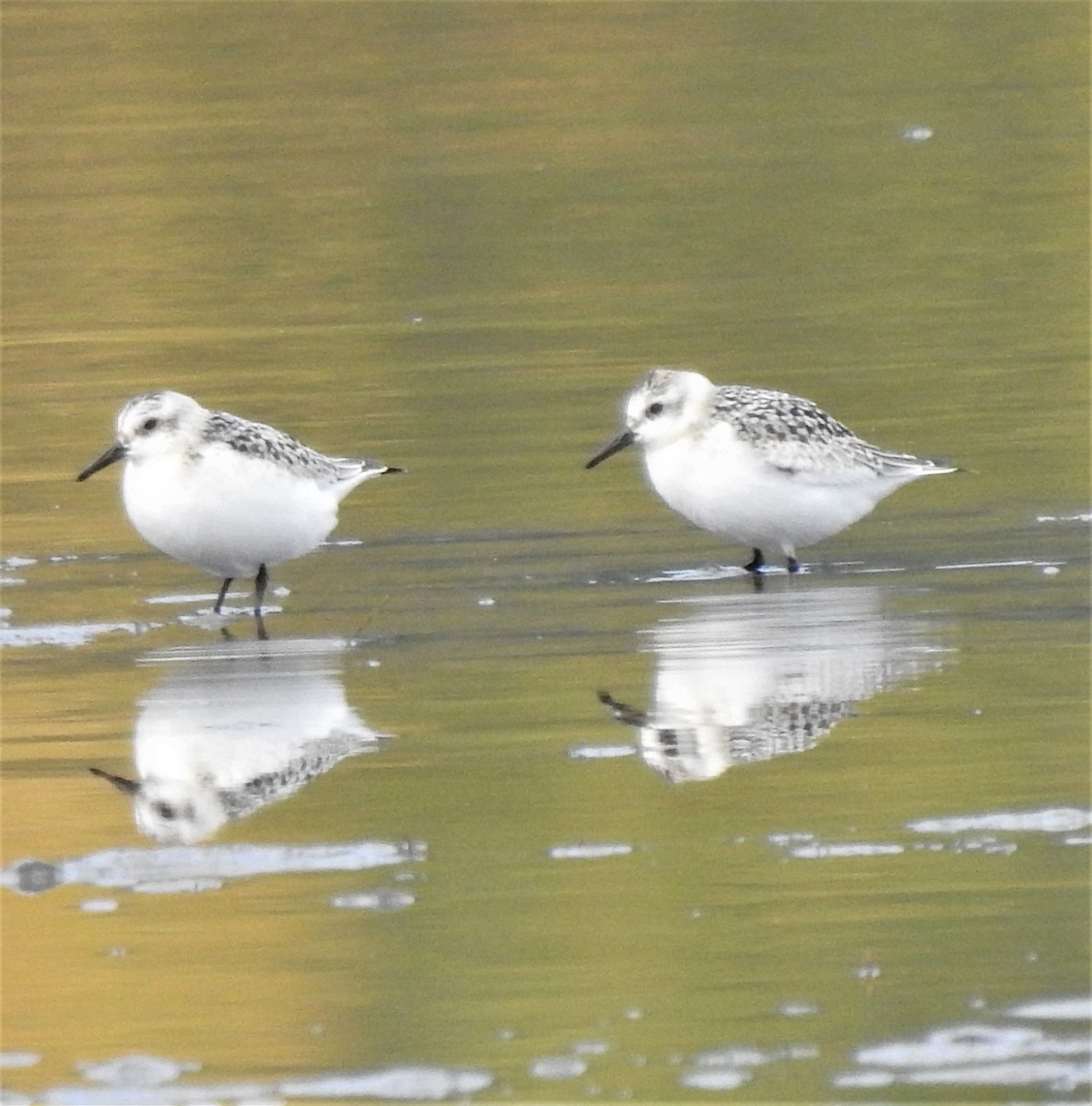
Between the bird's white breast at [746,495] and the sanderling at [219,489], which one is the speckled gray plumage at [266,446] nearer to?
the sanderling at [219,489]

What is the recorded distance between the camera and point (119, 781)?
813 centimetres

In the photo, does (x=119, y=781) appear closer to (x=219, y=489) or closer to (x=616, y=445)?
(x=219, y=489)

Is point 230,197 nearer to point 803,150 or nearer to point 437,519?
point 803,150

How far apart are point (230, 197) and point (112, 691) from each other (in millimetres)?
12933

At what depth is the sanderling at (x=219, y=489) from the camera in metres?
10.4

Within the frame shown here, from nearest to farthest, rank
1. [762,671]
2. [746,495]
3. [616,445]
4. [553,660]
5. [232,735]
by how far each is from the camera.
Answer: [232,735] < [762,671] < [553,660] < [746,495] < [616,445]

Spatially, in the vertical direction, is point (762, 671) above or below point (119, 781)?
above

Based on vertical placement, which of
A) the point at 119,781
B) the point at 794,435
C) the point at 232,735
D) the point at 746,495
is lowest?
the point at 119,781

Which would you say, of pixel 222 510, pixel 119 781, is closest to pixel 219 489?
pixel 222 510

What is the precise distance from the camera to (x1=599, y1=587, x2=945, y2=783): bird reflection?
A: 8.20 m

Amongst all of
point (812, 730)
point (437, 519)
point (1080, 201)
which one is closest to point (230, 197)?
point (1080, 201)

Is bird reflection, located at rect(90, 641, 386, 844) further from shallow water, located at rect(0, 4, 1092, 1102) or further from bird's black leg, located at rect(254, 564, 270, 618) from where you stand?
bird's black leg, located at rect(254, 564, 270, 618)

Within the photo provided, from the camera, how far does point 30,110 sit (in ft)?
86.5

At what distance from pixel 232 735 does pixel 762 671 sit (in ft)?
5.47
